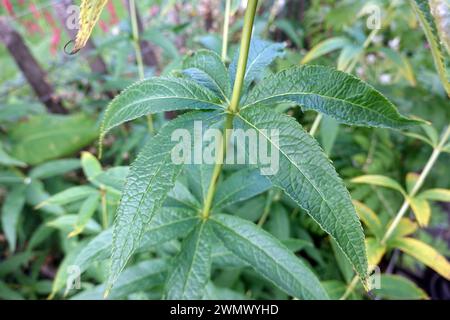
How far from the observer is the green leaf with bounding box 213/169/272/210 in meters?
0.65

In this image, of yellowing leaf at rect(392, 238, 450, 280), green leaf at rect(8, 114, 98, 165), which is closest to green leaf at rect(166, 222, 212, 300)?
yellowing leaf at rect(392, 238, 450, 280)

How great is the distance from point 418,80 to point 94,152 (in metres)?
1.25

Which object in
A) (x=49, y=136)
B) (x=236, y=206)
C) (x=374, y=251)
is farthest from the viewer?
(x=49, y=136)

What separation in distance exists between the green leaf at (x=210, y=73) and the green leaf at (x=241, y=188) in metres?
0.18

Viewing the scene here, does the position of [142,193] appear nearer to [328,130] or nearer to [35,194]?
[328,130]

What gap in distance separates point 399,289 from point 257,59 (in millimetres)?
542

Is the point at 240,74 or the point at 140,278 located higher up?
the point at 240,74

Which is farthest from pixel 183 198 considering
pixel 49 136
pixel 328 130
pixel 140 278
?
pixel 49 136

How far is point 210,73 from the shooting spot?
52 cm

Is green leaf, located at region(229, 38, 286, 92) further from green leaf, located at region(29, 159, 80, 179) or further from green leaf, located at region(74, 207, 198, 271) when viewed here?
green leaf, located at region(29, 159, 80, 179)

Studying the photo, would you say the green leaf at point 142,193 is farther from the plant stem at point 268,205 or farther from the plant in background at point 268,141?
the plant stem at point 268,205

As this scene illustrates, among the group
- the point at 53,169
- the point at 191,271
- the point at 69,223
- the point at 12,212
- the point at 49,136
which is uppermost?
the point at 49,136

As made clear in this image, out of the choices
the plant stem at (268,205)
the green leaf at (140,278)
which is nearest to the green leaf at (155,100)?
the green leaf at (140,278)
